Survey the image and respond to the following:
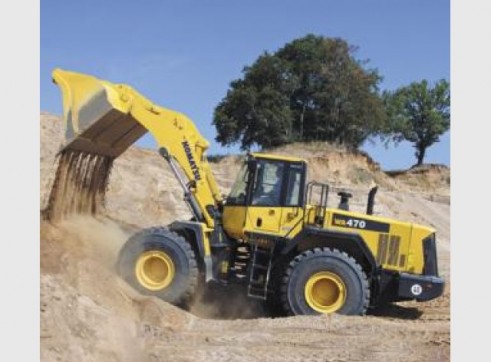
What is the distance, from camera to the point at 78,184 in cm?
1196

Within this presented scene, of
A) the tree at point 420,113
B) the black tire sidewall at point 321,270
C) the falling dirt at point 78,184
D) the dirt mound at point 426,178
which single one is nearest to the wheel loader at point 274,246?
the black tire sidewall at point 321,270

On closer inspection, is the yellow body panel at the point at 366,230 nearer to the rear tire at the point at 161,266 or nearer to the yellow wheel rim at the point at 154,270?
the rear tire at the point at 161,266

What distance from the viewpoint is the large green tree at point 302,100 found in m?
40.8

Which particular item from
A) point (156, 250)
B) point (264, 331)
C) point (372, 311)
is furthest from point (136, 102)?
→ point (372, 311)

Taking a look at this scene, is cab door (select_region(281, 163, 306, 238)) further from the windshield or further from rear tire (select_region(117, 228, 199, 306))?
rear tire (select_region(117, 228, 199, 306))

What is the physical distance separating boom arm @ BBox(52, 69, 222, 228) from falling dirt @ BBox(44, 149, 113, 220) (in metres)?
0.29

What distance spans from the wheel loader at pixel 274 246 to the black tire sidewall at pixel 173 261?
0.01 m

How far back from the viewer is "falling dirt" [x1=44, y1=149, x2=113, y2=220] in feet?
37.6

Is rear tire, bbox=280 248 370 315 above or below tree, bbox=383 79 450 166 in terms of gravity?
below

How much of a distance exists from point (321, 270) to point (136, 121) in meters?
3.96

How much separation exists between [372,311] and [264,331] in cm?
303

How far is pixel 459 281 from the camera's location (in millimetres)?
4668

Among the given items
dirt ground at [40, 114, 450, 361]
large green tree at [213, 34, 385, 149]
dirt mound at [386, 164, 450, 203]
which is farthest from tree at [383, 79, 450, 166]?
dirt ground at [40, 114, 450, 361]

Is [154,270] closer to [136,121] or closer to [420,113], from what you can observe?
[136,121]
